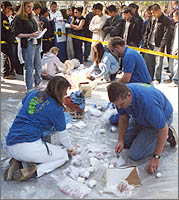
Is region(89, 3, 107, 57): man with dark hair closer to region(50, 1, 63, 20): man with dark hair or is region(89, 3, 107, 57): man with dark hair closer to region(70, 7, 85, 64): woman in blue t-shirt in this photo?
region(70, 7, 85, 64): woman in blue t-shirt

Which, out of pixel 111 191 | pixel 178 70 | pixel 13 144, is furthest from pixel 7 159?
pixel 178 70

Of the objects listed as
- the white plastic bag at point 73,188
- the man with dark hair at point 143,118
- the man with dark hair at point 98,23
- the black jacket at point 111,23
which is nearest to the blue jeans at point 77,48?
the man with dark hair at point 98,23

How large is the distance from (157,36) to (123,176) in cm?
334

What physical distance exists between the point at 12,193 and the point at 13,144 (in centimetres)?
40

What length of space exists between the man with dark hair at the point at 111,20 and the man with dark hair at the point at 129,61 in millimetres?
2500

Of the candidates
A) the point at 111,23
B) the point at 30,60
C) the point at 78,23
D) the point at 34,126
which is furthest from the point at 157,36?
the point at 34,126

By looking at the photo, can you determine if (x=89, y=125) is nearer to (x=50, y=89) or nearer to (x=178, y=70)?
(x=50, y=89)

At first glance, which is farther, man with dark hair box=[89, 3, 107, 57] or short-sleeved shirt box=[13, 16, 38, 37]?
man with dark hair box=[89, 3, 107, 57]

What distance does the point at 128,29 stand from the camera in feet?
16.7

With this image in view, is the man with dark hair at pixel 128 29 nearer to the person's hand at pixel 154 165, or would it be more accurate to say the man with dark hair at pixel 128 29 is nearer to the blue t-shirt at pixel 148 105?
the blue t-shirt at pixel 148 105

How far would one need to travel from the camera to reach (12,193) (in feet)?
6.48

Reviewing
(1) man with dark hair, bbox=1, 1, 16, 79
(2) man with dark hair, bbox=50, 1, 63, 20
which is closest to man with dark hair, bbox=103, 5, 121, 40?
(2) man with dark hair, bbox=50, 1, 63, 20

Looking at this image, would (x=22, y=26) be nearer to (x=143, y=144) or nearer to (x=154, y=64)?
(x=143, y=144)

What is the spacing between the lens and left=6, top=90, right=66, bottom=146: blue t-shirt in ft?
6.82
